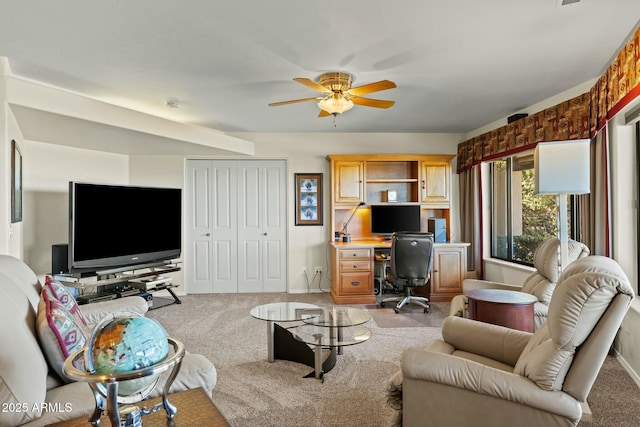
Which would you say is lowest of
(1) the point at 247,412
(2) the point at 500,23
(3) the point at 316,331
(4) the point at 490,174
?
(1) the point at 247,412

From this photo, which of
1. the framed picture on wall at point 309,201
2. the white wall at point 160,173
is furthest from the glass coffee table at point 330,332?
the white wall at point 160,173

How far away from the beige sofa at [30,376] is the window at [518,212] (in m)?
3.99

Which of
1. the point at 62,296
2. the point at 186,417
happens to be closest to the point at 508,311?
the point at 186,417

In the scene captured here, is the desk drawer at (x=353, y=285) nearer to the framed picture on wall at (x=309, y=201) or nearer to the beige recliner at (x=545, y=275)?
the framed picture on wall at (x=309, y=201)

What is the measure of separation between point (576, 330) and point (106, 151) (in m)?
5.40

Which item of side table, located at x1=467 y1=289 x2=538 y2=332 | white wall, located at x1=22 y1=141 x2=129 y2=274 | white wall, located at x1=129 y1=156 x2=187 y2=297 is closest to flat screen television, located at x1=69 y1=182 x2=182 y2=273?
white wall, located at x1=129 y1=156 x2=187 y2=297

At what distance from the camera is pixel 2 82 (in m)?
2.73

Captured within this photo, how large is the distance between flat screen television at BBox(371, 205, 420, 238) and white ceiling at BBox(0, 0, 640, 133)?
5.68 ft

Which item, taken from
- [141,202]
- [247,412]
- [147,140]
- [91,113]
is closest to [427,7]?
[247,412]

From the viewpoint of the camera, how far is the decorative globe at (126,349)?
3.13 ft

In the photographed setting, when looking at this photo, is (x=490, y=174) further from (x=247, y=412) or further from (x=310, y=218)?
(x=247, y=412)

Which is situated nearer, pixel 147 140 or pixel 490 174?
pixel 147 140

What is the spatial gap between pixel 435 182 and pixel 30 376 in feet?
16.4

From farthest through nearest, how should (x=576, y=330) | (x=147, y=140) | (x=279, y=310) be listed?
(x=147, y=140) → (x=279, y=310) → (x=576, y=330)
